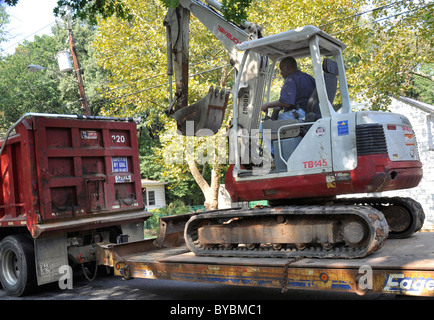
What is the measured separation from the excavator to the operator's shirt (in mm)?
142

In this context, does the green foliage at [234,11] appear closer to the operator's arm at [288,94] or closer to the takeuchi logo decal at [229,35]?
the takeuchi logo decal at [229,35]

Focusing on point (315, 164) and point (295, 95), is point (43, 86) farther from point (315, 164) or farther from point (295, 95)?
point (315, 164)

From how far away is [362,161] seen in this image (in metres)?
5.45

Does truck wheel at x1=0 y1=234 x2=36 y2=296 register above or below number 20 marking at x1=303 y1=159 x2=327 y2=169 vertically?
below

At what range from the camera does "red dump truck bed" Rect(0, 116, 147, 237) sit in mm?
7988

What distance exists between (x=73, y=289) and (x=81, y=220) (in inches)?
52.5

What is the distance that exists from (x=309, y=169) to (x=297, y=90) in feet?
3.85

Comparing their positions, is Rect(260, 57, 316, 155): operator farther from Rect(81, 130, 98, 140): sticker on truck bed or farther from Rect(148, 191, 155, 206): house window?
Rect(148, 191, 155, 206): house window

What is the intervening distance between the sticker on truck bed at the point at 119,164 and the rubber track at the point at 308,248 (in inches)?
118

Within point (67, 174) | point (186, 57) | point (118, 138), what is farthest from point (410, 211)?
point (67, 174)

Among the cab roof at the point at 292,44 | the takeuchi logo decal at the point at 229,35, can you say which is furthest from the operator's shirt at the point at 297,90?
the takeuchi logo decal at the point at 229,35

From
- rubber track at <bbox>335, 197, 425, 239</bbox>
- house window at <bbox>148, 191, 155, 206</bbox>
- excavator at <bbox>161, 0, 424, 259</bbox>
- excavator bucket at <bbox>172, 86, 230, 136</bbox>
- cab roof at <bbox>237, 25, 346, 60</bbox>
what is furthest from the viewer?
house window at <bbox>148, 191, 155, 206</bbox>

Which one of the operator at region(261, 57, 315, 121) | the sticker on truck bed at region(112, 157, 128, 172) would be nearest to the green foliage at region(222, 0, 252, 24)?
the operator at region(261, 57, 315, 121)
